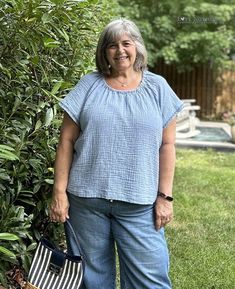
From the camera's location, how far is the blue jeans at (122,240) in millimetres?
2416

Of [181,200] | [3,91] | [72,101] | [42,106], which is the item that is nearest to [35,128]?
[42,106]

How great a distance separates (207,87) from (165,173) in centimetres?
1484

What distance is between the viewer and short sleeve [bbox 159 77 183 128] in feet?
7.86

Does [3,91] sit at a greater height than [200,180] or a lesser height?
greater

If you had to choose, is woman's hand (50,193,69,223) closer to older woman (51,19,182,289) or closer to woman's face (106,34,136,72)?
older woman (51,19,182,289)

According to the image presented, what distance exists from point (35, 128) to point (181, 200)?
12.0ft

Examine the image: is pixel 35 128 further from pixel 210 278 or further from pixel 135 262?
pixel 210 278

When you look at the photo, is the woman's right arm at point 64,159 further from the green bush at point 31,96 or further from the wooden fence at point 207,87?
the wooden fence at point 207,87

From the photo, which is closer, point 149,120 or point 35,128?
point 149,120

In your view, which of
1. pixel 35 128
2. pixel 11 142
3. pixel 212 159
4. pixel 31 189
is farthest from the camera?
pixel 212 159

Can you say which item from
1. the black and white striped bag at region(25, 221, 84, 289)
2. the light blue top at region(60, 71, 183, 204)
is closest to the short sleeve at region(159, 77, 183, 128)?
the light blue top at region(60, 71, 183, 204)

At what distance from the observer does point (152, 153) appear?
2.38m

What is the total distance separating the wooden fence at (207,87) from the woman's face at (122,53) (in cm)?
1444

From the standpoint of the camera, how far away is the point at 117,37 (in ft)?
7.79
